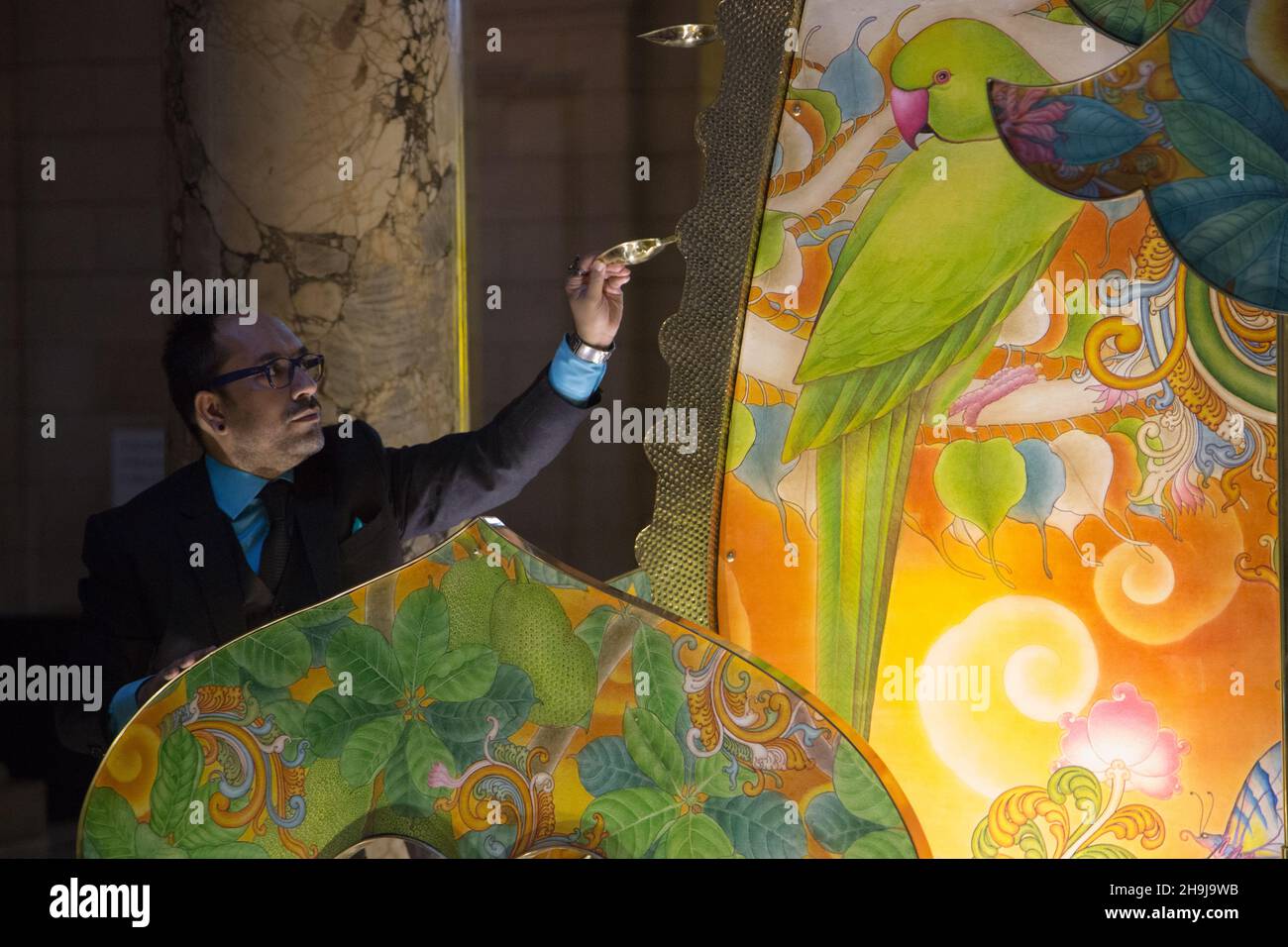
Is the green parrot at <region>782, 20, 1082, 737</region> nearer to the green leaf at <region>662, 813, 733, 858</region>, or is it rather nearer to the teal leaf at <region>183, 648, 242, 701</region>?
the green leaf at <region>662, 813, 733, 858</region>

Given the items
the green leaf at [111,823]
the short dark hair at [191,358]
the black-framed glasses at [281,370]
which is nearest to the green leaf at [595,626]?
the black-framed glasses at [281,370]

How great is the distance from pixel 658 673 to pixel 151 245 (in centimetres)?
151

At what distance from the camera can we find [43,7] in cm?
263

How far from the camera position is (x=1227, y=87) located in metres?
2.48

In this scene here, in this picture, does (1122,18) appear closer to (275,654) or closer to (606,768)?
(606,768)

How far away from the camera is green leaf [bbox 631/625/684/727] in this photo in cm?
252

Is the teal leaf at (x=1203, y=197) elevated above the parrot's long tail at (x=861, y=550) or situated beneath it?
elevated above

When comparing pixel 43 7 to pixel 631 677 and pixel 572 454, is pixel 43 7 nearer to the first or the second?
pixel 572 454

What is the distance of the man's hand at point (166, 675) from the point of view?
8.37 ft

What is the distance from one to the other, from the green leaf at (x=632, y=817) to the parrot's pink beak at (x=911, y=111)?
5.10 ft

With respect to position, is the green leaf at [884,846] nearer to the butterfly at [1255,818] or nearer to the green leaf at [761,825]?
the green leaf at [761,825]
